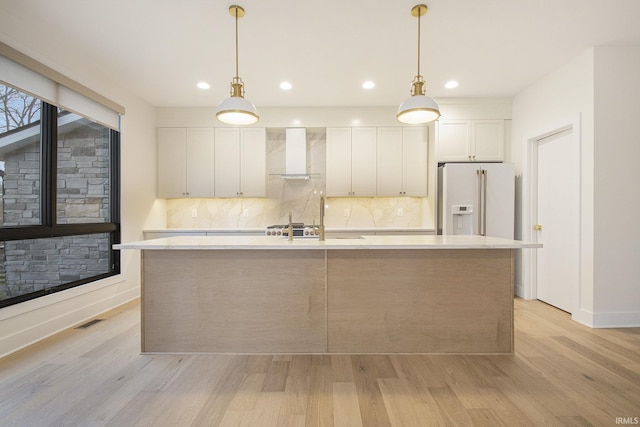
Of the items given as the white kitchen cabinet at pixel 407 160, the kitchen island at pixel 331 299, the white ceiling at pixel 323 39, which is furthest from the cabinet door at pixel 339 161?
the kitchen island at pixel 331 299

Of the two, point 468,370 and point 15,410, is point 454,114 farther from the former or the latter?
point 15,410

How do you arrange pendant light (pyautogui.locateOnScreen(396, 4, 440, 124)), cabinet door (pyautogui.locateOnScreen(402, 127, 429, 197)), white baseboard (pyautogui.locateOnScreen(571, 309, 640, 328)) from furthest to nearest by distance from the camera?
cabinet door (pyautogui.locateOnScreen(402, 127, 429, 197)) < white baseboard (pyautogui.locateOnScreen(571, 309, 640, 328)) < pendant light (pyautogui.locateOnScreen(396, 4, 440, 124))

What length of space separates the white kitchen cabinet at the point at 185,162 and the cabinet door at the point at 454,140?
3.30 m

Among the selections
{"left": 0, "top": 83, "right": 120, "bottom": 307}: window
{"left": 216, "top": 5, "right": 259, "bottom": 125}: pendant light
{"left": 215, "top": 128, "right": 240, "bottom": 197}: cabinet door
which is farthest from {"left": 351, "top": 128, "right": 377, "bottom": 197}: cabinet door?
{"left": 0, "top": 83, "right": 120, "bottom": 307}: window

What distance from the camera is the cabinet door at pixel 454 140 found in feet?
14.2

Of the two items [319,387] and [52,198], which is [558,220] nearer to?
[319,387]

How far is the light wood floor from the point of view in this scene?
1671mm

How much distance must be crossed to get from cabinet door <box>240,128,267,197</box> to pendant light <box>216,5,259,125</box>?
207 centimetres

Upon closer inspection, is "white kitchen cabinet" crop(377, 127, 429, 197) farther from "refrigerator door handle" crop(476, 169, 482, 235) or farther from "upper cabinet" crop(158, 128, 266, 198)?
"upper cabinet" crop(158, 128, 266, 198)

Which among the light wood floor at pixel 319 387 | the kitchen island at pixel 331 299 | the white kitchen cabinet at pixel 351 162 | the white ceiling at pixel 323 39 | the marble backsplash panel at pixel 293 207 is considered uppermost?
the white ceiling at pixel 323 39

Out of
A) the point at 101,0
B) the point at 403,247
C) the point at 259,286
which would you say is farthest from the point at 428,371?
the point at 101,0

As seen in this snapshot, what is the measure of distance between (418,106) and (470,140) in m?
2.50

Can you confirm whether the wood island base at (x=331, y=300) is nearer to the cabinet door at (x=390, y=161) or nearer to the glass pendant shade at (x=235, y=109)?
the glass pendant shade at (x=235, y=109)

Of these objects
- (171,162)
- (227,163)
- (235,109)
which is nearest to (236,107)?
(235,109)
